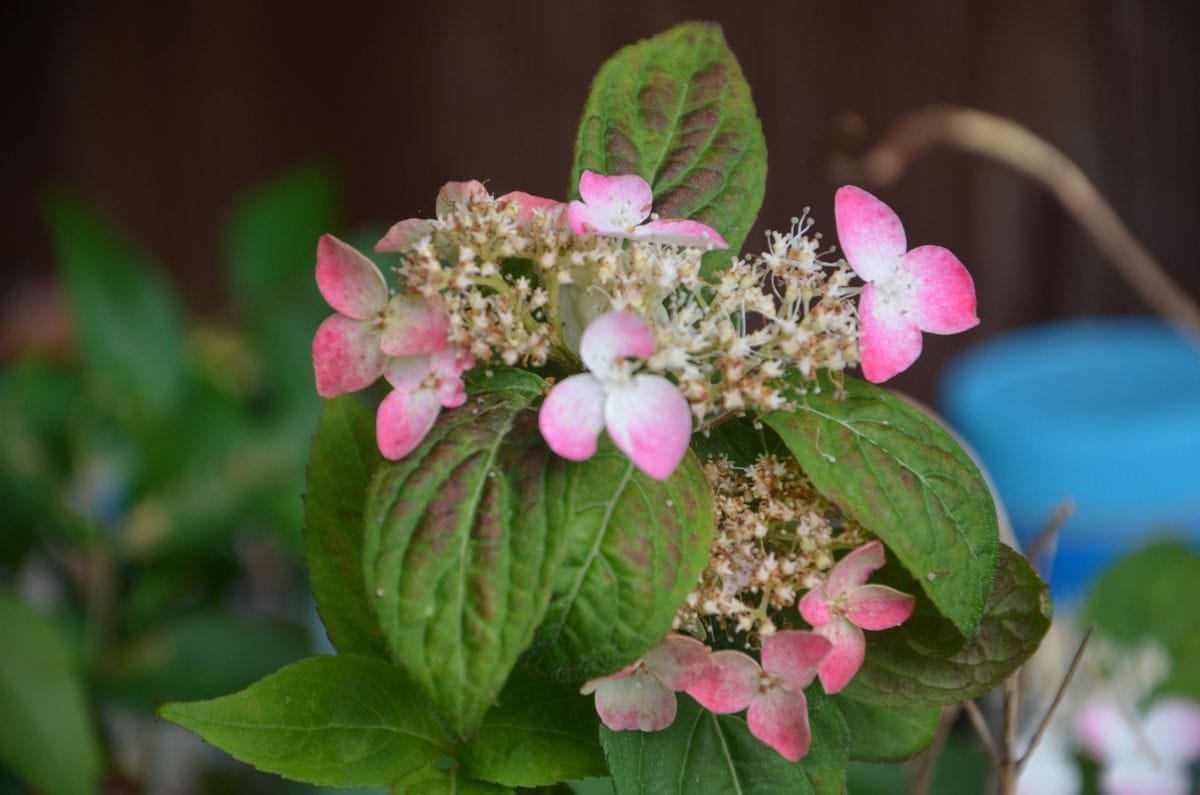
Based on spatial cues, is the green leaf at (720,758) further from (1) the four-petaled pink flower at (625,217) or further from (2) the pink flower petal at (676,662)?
(1) the four-petaled pink flower at (625,217)

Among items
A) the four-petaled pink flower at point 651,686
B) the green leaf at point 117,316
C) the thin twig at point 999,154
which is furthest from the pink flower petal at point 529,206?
the green leaf at point 117,316

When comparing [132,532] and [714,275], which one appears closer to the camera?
[714,275]

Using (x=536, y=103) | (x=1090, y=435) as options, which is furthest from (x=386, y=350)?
(x=536, y=103)

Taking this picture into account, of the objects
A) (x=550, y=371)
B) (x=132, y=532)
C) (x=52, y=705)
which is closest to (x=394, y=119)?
(x=132, y=532)

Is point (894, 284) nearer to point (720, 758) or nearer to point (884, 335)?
point (884, 335)

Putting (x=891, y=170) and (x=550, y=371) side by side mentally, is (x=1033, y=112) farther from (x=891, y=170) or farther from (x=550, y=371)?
(x=550, y=371)

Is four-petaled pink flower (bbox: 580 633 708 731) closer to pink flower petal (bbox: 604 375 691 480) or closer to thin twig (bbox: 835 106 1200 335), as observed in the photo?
pink flower petal (bbox: 604 375 691 480)
